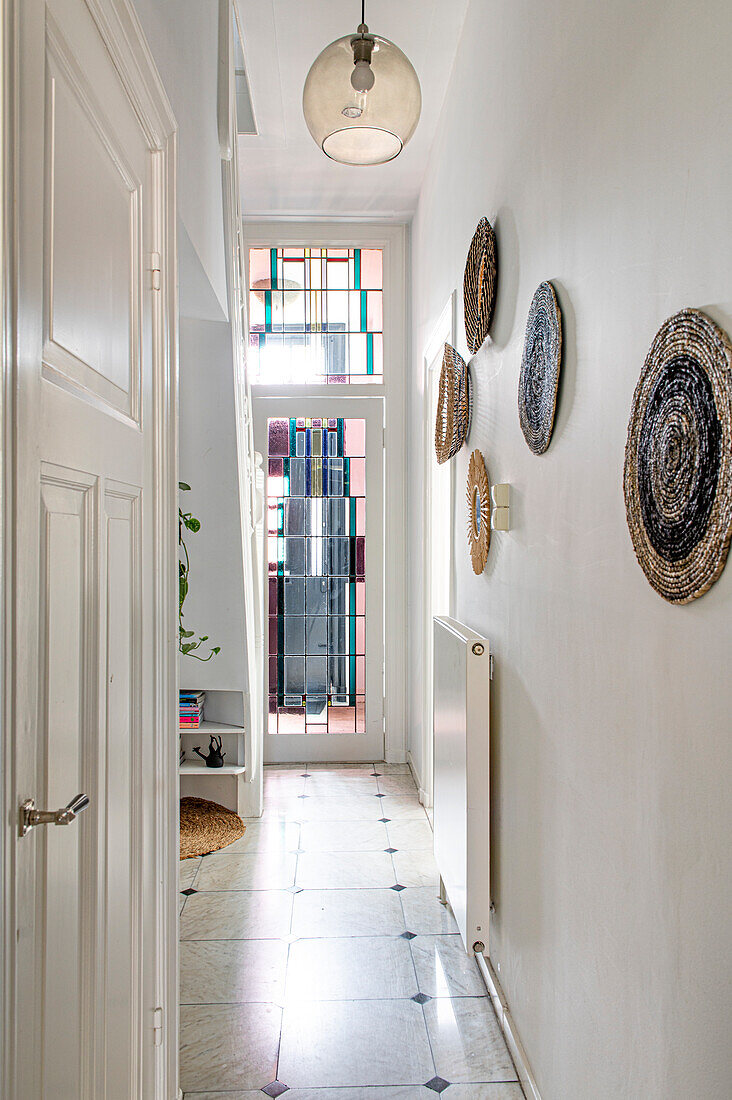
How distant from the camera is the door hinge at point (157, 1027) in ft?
5.64

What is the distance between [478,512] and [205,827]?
6.91 ft

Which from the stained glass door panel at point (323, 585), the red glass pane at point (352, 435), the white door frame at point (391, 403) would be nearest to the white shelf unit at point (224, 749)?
the stained glass door panel at point (323, 585)

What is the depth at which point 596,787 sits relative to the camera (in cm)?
143

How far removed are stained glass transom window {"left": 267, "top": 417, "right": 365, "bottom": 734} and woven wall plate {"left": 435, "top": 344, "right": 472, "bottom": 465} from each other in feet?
5.35

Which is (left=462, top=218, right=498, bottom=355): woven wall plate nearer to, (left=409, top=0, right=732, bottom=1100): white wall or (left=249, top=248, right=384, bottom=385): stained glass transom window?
(left=409, top=0, right=732, bottom=1100): white wall

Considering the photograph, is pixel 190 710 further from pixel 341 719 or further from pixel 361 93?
pixel 361 93

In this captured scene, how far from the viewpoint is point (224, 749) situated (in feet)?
13.4

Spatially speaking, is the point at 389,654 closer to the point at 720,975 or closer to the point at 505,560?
the point at 505,560

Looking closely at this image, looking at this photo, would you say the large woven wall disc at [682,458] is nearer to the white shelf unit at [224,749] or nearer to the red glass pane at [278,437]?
the white shelf unit at [224,749]

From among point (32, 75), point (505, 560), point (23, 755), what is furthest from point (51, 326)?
point (505, 560)

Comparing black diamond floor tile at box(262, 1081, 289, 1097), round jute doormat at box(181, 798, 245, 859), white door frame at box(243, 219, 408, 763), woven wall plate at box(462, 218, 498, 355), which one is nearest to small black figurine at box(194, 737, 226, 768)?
round jute doormat at box(181, 798, 245, 859)

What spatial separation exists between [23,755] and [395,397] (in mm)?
3999

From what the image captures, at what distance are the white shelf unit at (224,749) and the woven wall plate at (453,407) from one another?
69.2 inches

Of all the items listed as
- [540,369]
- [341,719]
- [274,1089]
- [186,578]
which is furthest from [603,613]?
[341,719]
